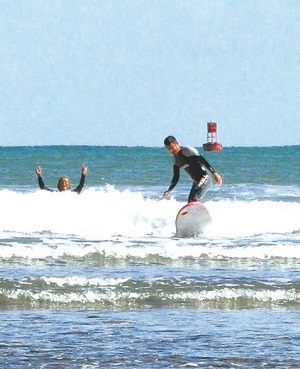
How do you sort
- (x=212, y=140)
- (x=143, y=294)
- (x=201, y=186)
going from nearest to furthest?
(x=143, y=294) → (x=201, y=186) → (x=212, y=140)

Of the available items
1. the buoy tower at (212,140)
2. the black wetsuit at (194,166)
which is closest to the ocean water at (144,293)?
the black wetsuit at (194,166)

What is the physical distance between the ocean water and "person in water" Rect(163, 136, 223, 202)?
2.90ft

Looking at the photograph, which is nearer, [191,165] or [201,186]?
[191,165]

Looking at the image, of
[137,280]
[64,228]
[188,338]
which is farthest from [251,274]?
[64,228]

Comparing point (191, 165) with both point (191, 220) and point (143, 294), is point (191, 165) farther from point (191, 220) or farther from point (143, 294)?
point (143, 294)

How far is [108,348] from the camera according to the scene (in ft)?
24.9

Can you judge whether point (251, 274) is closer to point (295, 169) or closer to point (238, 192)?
point (238, 192)

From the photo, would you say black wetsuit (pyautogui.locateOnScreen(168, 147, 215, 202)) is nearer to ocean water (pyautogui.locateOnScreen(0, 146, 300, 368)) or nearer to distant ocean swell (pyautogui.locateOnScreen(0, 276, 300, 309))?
ocean water (pyautogui.locateOnScreen(0, 146, 300, 368))

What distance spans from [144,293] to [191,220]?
6452mm

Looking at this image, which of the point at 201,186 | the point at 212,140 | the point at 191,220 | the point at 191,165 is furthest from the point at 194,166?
the point at 212,140

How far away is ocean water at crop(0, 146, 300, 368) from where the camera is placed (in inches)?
293

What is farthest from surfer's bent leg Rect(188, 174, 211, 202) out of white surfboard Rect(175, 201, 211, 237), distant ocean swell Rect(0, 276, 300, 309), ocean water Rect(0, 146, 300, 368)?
distant ocean swell Rect(0, 276, 300, 309)

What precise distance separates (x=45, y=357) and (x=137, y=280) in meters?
3.71

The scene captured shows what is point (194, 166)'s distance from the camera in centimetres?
1588
